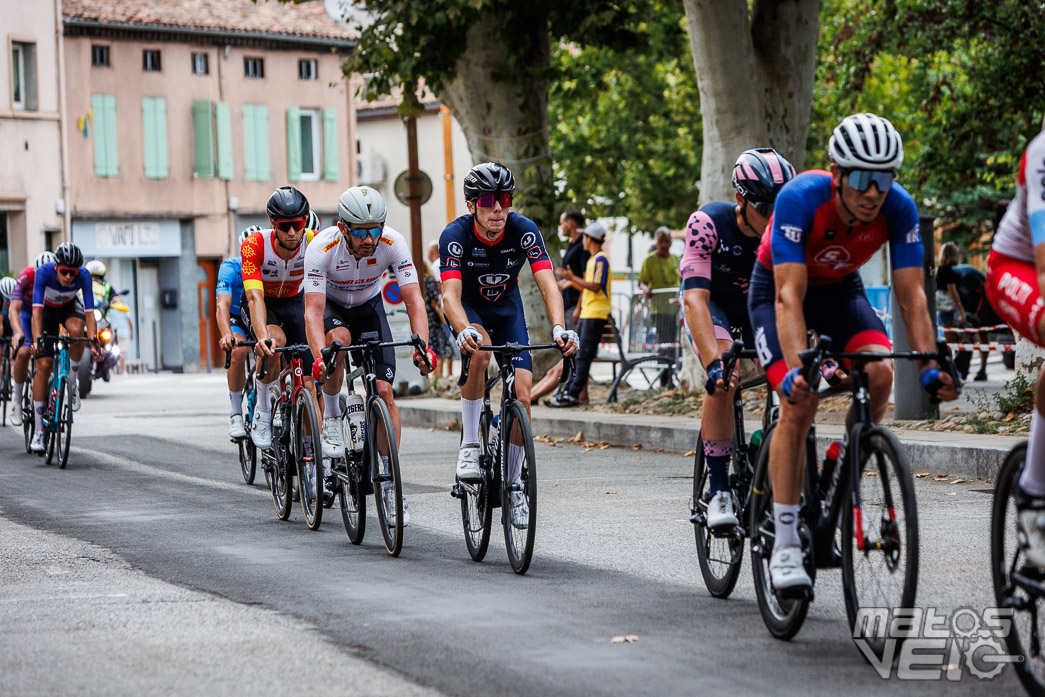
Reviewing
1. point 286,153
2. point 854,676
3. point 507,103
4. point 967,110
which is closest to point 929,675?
point 854,676

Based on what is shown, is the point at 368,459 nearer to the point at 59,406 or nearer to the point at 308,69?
the point at 59,406

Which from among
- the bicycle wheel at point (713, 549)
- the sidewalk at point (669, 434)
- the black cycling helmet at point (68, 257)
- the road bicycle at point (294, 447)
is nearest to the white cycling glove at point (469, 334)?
the bicycle wheel at point (713, 549)

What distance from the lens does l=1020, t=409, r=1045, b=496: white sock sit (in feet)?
16.0

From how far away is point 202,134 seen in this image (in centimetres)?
4403

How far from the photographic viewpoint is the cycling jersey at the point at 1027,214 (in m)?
4.75

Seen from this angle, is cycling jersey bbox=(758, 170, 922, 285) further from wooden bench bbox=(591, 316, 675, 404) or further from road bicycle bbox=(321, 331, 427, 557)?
wooden bench bbox=(591, 316, 675, 404)

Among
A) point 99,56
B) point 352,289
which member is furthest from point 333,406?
point 99,56

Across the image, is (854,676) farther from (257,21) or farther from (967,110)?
(257,21)

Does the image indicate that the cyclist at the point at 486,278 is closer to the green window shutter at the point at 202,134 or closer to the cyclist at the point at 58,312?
the cyclist at the point at 58,312

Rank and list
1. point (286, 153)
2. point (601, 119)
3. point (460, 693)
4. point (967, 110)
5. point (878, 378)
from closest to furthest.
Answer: point (460, 693) < point (878, 378) < point (967, 110) < point (601, 119) < point (286, 153)

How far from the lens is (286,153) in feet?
152

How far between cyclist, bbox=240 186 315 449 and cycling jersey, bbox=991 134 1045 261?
18.0 ft

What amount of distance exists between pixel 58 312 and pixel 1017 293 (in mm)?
11280

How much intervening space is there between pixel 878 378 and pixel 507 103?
46.4ft
